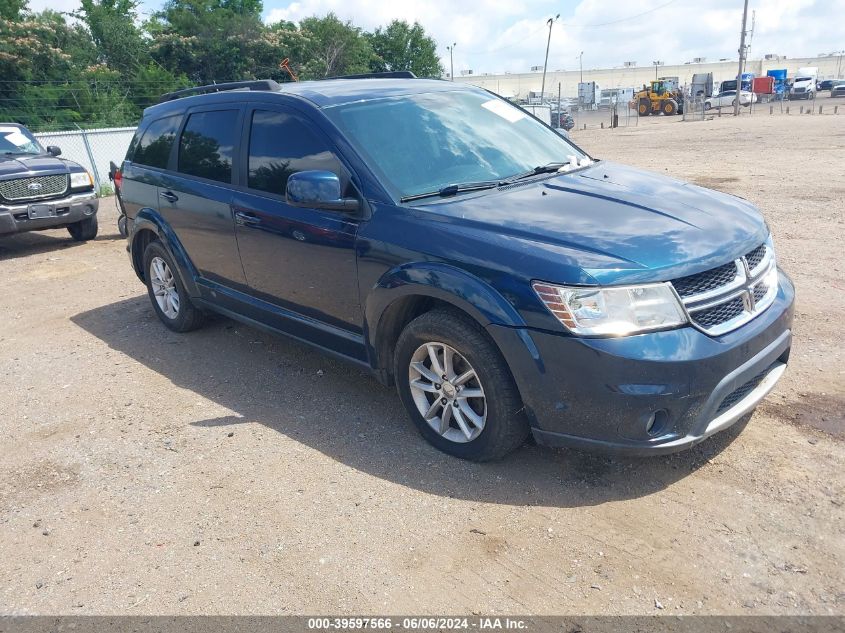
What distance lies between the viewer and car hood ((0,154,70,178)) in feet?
32.3

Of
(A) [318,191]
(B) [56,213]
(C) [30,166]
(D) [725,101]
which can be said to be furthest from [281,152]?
(D) [725,101]

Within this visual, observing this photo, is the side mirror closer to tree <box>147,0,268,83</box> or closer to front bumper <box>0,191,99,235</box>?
front bumper <box>0,191,99,235</box>

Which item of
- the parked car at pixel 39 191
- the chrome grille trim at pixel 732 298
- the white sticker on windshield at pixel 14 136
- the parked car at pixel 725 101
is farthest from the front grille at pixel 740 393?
the parked car at pixel 725 101

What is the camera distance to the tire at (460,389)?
11.2ft

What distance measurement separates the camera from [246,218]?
15.5 ft

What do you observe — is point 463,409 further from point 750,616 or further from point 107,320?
point 107,320

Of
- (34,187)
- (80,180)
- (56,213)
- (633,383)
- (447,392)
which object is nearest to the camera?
(633,383)

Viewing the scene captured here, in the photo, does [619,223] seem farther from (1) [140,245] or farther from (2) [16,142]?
(2) [16,142]

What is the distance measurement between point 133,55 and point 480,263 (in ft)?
130

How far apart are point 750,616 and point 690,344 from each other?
1082mm

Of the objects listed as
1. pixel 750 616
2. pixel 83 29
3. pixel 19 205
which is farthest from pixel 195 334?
pixel 83 29

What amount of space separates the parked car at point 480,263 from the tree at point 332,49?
4080 cm

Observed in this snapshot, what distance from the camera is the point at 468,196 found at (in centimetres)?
392

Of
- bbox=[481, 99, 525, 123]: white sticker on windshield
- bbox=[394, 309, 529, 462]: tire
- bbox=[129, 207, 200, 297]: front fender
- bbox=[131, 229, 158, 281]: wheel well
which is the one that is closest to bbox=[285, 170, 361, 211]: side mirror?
bbox=[394, 309, 529, 462]: tire
